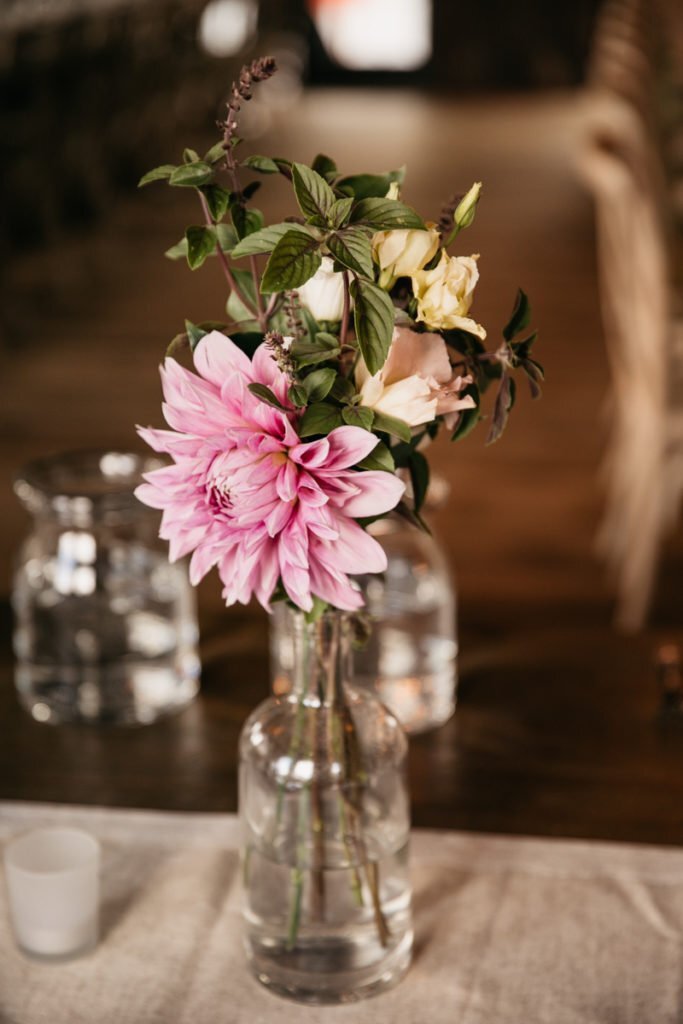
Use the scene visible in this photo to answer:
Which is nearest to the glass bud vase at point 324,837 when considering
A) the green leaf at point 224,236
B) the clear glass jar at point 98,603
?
the green leaf at point 224,236

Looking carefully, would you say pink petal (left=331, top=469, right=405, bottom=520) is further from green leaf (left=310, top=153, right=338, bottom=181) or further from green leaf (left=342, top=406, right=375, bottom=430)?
green leaf (left=310, top=153, right=338, bottom=181)

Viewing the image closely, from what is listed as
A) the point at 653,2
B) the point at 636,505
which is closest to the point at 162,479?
the point at 636,505

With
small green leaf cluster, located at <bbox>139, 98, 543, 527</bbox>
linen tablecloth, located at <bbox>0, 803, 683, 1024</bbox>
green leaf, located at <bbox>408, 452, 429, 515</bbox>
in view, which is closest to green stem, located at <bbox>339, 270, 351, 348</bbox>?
small green leaf cluster, located at <bbox>139, 98, 543, 527</bbox>

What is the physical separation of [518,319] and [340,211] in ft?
0.42

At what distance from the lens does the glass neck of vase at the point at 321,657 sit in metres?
0.77

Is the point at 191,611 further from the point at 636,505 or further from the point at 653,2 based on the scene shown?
the point at 653,2

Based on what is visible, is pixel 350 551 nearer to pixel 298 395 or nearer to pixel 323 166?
pixel 298 395

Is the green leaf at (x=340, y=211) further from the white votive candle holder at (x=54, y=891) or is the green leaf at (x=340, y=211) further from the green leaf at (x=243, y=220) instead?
the white votive candle holder at (x=54, y=891)

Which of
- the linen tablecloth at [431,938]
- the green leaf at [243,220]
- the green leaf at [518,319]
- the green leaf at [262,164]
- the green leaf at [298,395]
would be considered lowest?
the linen tablecloth at [431,938]

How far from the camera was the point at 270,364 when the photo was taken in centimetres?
67

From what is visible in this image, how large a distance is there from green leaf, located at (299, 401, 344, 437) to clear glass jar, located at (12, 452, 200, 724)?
0.47m

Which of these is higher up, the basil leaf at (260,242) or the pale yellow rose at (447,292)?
the basil leaf at (260,242)

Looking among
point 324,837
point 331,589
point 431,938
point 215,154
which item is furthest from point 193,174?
point 431,938

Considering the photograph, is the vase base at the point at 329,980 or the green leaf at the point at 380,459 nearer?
the green leaf at the point at 380,459
